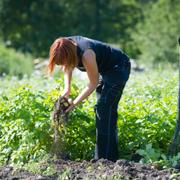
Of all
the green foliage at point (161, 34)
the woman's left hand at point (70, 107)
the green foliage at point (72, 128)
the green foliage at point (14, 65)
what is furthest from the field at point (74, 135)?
the green foliage at point (161, 34)

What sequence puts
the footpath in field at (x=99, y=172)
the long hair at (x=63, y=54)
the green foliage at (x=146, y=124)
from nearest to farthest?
the footpath in field at (x=99, y=172)
the long hair at (x=63, y=54)
the green foliage at (x=146, y=124)

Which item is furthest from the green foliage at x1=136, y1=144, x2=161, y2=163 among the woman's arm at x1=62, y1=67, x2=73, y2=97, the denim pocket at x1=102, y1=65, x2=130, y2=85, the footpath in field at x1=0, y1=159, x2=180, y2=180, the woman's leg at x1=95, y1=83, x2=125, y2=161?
the woman's arm at x1=62, y1=67, x2=73, y2=97

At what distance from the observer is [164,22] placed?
3086 centimetres

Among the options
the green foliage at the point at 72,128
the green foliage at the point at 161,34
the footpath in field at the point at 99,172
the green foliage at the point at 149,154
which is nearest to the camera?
the footpath in field at the point at 99,172

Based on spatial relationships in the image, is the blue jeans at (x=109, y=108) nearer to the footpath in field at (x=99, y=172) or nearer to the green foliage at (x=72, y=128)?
the green foliage at (x=72, y=128)

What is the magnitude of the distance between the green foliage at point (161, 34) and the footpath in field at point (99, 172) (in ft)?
69.5

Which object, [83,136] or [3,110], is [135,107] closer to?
[83,136]

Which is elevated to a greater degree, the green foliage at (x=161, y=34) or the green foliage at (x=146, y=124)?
the green foliage at (x=161, y=34)

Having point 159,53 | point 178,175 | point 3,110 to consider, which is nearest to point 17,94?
point 3,110

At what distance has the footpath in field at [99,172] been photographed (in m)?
5.91

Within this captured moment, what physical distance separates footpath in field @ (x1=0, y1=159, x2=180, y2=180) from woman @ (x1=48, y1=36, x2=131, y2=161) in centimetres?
52

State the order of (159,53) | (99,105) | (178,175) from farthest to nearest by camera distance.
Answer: (159,53), (99,105), (178,175)

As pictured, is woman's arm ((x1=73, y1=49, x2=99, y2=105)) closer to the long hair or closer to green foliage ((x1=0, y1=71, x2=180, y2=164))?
the long hair

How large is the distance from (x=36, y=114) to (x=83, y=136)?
0.60m
